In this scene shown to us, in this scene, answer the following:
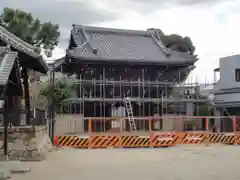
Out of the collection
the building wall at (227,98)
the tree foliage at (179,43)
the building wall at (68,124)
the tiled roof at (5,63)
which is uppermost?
the tree foliage at (179,43)

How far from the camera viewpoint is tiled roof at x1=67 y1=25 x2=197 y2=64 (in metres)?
36.3

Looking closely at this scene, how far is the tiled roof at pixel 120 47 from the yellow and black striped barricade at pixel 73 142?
1239 centimetres

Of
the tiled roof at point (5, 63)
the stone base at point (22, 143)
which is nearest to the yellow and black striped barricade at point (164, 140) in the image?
the stone base at point (22, 143)

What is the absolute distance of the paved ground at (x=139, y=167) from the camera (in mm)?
12125

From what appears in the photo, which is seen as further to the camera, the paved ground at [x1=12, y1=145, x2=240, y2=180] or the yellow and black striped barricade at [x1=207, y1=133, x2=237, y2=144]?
the yellow and black striped barricade at [x1=207, y1=133, x2=237, y2=144]

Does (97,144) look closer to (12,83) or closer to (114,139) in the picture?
(114,139)

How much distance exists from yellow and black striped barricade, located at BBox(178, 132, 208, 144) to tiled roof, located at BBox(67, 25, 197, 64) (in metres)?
12.1

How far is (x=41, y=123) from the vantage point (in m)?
18.1

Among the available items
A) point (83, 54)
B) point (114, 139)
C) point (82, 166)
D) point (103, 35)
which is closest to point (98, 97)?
point (83, 54)

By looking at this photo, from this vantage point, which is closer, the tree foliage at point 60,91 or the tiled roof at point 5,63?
the tiled roof at point 5,63

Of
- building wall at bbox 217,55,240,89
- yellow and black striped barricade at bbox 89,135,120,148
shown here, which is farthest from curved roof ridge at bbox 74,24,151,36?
yellow and black striped barricade at bbox 89,135,120,148

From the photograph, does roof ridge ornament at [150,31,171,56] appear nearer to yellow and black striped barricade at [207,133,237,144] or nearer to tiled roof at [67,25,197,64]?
tiled roof at [67,25,197,64]

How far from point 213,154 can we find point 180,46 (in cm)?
3154

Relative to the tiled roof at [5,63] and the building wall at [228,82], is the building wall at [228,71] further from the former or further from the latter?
the tiled roof at [5,63]
